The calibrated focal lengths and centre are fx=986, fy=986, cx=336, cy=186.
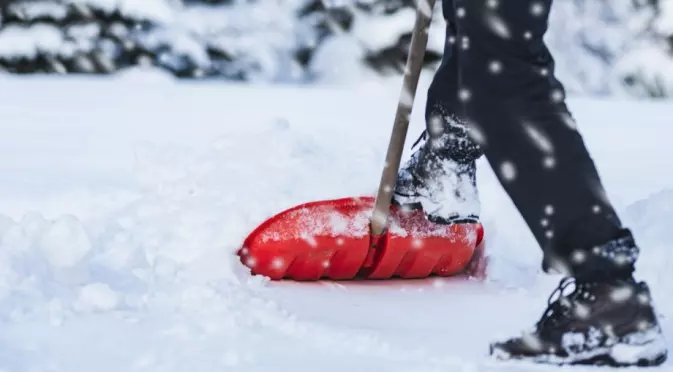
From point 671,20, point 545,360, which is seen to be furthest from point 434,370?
point 671,20

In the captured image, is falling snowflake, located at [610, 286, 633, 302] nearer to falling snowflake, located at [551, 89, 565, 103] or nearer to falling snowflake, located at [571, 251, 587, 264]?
falling snowflake, located at [571, 251, 587, 264]

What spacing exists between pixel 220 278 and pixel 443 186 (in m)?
0.47

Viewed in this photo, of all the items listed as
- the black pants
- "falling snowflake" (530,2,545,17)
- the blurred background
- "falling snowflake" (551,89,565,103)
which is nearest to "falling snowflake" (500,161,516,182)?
the black pants

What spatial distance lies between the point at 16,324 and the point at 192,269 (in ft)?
1.49

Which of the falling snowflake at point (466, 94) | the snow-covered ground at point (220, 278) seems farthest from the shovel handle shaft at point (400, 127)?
the falling snowflake at point (466, 94)

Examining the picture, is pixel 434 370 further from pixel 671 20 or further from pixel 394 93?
pixel 671 20

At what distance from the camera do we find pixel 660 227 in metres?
2.18

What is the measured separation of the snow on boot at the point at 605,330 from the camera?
1413 mm

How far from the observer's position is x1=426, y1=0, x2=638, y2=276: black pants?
139 cm

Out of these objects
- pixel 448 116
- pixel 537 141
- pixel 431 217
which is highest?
pixel 537 141

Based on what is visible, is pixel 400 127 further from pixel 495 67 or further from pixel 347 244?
pixel 495 67

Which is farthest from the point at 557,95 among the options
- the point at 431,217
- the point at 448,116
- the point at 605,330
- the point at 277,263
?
the point at 277,263

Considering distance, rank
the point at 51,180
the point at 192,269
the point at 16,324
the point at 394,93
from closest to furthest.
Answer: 1. the point at 16,324
2. the point at 192,269
3. the point at 51,180
4. the point at 394,93

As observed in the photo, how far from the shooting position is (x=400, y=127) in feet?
6.43
